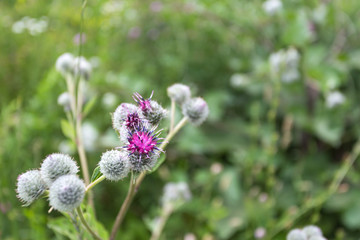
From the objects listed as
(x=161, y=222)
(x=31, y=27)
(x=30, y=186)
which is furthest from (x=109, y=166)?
(x=31, y=27)

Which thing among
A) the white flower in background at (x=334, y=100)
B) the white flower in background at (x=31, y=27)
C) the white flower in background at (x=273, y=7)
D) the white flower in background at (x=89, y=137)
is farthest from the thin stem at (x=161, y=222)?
the white flower in background at (x=31, y=27)

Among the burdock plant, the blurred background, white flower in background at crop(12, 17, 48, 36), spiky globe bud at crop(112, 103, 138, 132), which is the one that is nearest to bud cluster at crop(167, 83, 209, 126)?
the burdock plant

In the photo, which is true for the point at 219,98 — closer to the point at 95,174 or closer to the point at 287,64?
the point at 287,64

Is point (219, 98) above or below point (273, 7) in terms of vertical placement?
below

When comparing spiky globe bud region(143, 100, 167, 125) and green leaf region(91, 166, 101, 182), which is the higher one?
spiky globe bud region(143, 100, 167, 125)

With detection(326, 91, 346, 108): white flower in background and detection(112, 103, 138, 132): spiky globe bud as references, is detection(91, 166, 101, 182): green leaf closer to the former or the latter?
detection(112, 103, 138, 132): spiky globe bud

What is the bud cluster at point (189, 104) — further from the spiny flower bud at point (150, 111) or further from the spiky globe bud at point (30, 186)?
the spiky globe bud at point (30, 186)
